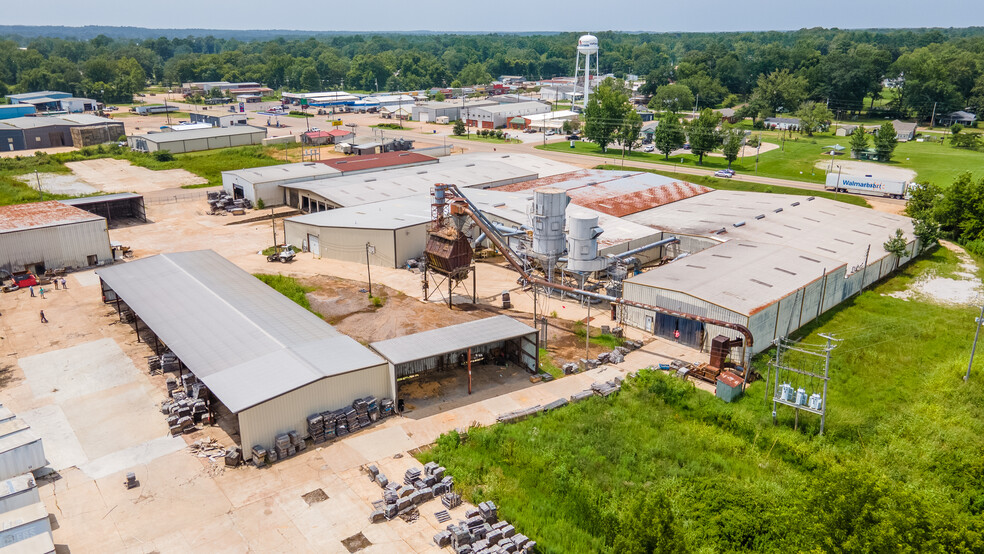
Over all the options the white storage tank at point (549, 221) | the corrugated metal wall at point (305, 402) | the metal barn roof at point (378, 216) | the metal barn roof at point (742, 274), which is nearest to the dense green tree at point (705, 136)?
the metal barn roof at point (742, 274)

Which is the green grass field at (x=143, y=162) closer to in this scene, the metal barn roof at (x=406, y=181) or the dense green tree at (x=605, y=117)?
the metal barn roof at (x=406, y=181)

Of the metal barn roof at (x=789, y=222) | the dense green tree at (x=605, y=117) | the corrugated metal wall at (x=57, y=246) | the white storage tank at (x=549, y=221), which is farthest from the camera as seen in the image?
the dense green tree at (x=605, y=117)

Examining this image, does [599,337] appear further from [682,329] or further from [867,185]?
[867,185]

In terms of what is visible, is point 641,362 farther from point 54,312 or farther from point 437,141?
point 437,141

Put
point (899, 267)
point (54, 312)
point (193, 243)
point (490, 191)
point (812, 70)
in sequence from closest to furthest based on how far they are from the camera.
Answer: point (54, 312) → point (899, 267) → point (193, 243) → point (490, 191) → point (812, 70)

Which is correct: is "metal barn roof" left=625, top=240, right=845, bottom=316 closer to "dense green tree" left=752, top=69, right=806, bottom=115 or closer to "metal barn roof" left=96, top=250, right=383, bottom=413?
"metal barn roof" left=96, top=250, right=383, bottom=413

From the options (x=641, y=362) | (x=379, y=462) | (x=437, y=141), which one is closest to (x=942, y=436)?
(x=641, y=362)
